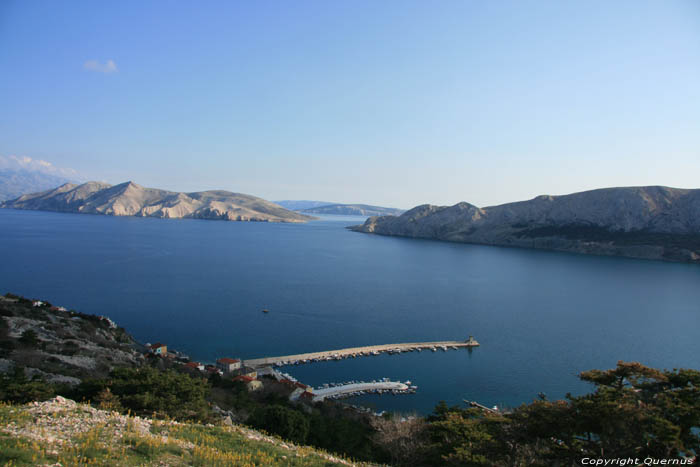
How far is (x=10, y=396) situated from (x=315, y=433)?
1031 cm

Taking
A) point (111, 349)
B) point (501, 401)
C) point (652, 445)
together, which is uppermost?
point (652, 445)

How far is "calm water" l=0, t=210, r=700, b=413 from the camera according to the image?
1244 inches

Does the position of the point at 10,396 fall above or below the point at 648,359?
above

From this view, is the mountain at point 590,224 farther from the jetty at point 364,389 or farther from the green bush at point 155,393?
the green bush at point 155,393

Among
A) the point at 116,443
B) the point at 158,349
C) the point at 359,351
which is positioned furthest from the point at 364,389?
the point at 116,443

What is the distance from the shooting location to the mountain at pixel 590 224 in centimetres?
10550

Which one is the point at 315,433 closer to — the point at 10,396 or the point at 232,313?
the point at 10,396

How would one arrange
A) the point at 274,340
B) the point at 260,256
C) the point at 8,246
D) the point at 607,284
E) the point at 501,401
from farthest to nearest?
the point at 260,256, the point at 8,246, the point at 607,284, the point at 274,340, the point at 501,401

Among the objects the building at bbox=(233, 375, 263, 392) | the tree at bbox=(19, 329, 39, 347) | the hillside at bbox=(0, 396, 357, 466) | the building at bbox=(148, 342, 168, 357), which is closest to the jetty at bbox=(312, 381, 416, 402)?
the building at bbox=(233, 375, 263, 392)

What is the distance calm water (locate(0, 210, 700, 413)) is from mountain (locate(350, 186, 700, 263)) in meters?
24.8

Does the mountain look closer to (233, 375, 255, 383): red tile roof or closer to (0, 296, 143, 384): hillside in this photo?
(233, 375, 255, 383): red tile roof

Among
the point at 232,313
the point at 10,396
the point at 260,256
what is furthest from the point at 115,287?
the point at 10,396

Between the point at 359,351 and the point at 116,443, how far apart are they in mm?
27812

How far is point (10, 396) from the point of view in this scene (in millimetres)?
10531
